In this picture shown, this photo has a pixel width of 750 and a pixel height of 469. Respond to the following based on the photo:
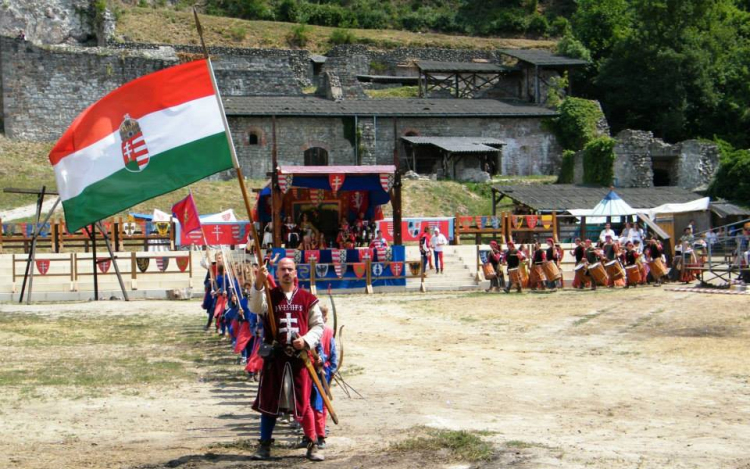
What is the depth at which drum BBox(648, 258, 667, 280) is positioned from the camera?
25.2m

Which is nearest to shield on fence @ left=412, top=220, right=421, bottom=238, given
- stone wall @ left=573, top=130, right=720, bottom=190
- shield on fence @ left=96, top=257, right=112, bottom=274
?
shield on fence @ left=96, top=257, right=112, bottom=274

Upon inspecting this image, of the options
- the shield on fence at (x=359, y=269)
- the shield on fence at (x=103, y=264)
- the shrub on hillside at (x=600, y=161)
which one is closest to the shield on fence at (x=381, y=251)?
the shield on fence at (x=359, y=269)

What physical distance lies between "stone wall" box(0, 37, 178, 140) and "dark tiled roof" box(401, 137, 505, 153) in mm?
12609

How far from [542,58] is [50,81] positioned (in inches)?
1026

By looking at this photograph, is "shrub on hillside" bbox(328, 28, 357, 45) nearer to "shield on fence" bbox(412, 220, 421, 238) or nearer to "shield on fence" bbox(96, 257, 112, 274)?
"shield on fence" bbox(412, 220, 421, 238)

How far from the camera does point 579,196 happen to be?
39375 millimetres

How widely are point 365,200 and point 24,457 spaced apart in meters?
22.5

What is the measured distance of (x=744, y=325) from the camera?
16.4 metres

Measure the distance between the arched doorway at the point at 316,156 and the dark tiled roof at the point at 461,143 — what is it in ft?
12.7

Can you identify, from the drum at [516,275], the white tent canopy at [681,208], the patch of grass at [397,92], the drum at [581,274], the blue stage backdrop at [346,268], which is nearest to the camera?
the drum at [516,275]

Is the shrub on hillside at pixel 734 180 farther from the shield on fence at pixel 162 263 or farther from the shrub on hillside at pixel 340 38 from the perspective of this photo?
the shrub on hillside at pixel 340 38

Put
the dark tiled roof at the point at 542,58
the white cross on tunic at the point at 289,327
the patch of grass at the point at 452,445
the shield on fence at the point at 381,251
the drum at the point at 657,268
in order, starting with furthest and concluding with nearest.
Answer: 1. the dark tiled roof at the point at 542,58
2. the shield on fence at the point at 381,251
3. the drum at the point at 657,268
4. the white cross on tunic at the point at 289,327
5. the patch of grass at the point at 452,445

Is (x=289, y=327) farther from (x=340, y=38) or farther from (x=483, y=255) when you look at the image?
(x=340, y=38)

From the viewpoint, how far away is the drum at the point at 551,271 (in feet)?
81.9
